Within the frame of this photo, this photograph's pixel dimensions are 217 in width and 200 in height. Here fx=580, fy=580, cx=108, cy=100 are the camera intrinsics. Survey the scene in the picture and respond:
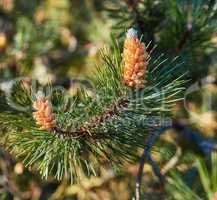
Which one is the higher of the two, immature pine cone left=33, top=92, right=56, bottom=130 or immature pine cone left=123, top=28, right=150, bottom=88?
immature pine cone left=123, top=28, right=150, bottom=88

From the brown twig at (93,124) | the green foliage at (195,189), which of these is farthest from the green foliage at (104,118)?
the green foliage at (195,189)

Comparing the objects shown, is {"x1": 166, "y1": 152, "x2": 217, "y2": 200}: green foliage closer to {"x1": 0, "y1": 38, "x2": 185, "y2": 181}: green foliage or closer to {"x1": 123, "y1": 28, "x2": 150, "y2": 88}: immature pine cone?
{"x1": 0, "y1": 38, "x2": 185, "y2": 181}: green foliage

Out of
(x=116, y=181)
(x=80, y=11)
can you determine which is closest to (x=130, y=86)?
(x=116, y=181)

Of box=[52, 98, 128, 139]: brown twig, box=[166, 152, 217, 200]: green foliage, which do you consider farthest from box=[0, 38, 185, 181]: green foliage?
box=[166, 152, 217, 200]: green foliage

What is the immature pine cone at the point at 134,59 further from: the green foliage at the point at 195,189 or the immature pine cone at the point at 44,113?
the green foliage at the point at 195,189

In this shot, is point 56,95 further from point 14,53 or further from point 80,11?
point 80,11

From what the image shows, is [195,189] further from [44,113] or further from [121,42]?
[44,113]
